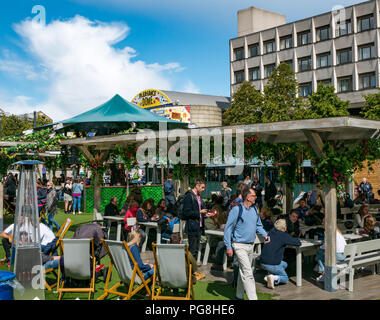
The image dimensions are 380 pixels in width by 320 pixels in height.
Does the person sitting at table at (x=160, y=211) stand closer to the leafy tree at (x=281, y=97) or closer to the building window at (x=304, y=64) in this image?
the leafy tree at (x=281, y=97)

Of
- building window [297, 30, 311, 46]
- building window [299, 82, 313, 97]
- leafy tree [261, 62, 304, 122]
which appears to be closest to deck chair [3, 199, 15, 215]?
leafy tree [261, 62, 304, 122]

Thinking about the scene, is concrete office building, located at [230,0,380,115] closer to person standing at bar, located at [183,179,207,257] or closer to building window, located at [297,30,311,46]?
building window, located at [297,30,311,46]

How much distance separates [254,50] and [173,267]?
51.7 metres

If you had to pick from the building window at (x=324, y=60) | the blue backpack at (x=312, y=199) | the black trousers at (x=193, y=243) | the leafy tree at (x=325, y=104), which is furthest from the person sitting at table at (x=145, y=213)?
the building window at (x=324, y=60)

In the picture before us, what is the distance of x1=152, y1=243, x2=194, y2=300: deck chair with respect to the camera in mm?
5969

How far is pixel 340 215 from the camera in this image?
1354 cm

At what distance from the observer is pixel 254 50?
5491 cm

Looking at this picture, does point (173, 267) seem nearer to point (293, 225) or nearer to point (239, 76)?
point (293, 225)

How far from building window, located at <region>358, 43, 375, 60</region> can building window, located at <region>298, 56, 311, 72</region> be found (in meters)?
6.29

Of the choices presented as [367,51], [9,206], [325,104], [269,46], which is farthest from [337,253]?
[269,46]

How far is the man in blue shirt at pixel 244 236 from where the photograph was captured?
6148mm

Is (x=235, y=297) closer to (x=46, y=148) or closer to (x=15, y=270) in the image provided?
(x=15, y=270)
